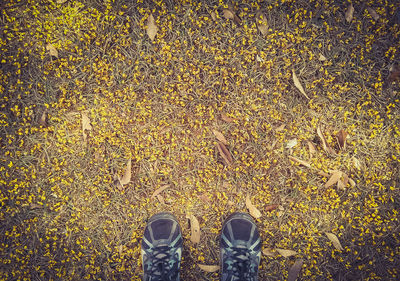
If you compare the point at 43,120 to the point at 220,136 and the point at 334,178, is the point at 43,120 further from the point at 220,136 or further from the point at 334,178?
the point at 334,178

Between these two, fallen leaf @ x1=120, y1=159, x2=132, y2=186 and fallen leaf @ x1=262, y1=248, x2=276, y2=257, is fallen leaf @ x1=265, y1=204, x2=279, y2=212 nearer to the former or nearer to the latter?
fallen leaf @ x1=262, y1=248, x2=276, y2=257

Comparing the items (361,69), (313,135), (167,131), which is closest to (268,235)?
(313,135)

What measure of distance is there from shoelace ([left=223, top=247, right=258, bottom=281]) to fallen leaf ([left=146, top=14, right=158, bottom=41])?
6.26 feet

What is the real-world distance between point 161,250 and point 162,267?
15cm

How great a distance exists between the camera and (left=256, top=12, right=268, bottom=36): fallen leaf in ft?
6.79

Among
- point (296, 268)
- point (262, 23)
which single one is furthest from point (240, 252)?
point (262, 23)

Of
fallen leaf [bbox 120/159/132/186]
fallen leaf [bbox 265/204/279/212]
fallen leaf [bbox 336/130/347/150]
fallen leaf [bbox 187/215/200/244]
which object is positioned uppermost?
fallen leaf [bbox 336/130/347/150]

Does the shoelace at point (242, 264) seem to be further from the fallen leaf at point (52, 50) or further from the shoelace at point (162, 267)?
the fallen leaf at point (52, 50)

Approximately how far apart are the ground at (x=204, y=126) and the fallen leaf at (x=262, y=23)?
0.08 ft

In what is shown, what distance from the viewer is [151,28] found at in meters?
2.08

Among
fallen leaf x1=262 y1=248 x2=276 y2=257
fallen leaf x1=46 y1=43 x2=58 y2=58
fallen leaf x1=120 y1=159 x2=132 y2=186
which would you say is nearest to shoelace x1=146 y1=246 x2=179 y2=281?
fallen leaf x1=120 y1=159 x2=132 y2=186

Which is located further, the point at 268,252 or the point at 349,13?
the point at 268,252

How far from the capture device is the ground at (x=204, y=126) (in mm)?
2076

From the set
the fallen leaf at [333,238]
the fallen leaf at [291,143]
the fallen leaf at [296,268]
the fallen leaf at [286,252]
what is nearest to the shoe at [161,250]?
the fallen leaf at [286,252]
